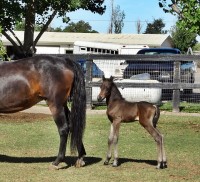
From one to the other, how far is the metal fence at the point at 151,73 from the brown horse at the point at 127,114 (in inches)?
326

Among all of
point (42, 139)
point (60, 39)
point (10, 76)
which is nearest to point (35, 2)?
point (42, 139)

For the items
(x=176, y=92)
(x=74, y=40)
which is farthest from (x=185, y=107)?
(x=74, y=40)

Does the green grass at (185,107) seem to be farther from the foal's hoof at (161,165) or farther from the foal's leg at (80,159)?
the foal's leg at (80,159)

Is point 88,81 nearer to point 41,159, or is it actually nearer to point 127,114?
point 41,159

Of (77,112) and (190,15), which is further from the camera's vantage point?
(190,15)

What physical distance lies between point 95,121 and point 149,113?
6261mm

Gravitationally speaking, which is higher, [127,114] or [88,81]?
[88,81]

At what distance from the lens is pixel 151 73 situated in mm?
17688

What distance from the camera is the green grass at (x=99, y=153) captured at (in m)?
7.97

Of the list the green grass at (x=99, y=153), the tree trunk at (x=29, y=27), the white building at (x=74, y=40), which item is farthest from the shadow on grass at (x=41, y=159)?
the white building at (x=74, y=40)

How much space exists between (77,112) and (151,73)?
925 centimetres

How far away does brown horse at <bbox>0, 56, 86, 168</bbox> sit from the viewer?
28.6 ft

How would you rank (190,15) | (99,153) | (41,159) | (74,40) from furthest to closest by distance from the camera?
1. (74,40)
2. (190,15)
3. (99,153)
4. (41,159)

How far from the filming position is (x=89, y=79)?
58.0 feet
